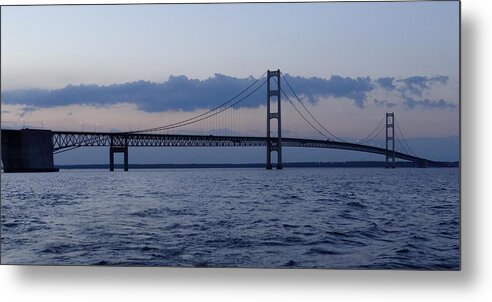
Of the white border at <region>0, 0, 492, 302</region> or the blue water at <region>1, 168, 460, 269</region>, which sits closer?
the white border at <region>0, 0, 492, 302</region>

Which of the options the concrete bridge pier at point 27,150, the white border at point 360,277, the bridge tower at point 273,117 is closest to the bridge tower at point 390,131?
the white border at point 360,277

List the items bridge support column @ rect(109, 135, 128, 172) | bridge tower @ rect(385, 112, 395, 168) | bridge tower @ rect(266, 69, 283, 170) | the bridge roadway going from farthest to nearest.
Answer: bridge support column @ rect(109, 135, 128, 172) < the bridge roadway < bridge tower @ rect(266, 69, 283, 170) < bridge tower @ rect(385, 112, 395, 168)

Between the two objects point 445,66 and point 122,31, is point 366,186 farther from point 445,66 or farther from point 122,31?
point 122,31

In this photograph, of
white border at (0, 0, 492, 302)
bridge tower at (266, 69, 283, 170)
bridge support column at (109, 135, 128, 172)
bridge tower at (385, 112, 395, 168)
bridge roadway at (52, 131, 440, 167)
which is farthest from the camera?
bridge support column at (109, 135, 128, 172)

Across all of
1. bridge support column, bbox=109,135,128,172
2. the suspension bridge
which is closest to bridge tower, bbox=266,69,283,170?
the suspension bridge

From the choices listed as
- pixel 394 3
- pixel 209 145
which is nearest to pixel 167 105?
pixel 209 145

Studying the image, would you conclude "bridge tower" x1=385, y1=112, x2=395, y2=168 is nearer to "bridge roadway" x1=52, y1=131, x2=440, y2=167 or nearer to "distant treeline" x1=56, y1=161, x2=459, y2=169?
"bridge roadway" x1=52, y1=131, x2=440, y2=167
